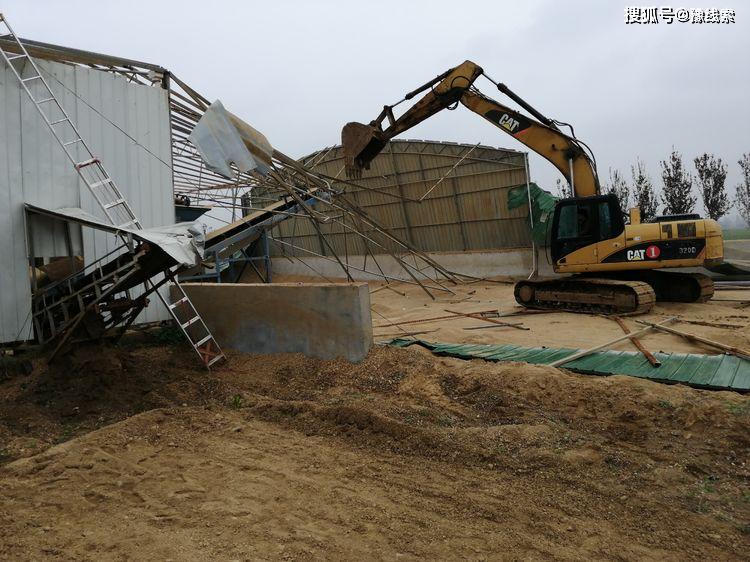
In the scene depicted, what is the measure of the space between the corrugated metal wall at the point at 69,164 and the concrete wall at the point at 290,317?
184cm

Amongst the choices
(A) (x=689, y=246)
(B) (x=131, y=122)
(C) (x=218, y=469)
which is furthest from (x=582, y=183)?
(C) (x=218, y=469)

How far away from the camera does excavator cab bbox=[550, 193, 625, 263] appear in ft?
38.5

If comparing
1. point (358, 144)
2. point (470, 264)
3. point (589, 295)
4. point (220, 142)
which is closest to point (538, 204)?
point (470, 264)

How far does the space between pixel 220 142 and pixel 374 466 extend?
5.43m

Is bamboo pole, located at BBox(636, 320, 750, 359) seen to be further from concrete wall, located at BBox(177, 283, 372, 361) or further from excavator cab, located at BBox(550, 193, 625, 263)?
concrete wall, located at BBox(177, 283, 372, 361)

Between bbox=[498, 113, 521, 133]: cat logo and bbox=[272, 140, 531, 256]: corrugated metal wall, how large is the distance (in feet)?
16.4

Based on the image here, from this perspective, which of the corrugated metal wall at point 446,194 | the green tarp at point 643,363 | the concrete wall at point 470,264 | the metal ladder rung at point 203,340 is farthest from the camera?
the corrugated metal wall at point 446,194

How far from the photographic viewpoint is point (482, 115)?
12930mm

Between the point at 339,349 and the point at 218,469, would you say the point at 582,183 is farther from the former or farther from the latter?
the point at 218,469

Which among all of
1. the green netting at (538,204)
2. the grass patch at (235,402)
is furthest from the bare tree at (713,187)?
the grass patch at (235,402)

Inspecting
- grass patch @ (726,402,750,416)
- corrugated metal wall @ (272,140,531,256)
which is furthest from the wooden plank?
corrugated metal wall @ (272,140,531,256)

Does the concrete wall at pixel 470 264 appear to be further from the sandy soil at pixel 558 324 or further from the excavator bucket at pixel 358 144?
the excavator bucket at pixel 358 144

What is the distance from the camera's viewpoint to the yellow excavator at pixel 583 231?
11.4 m

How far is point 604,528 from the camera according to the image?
372cm
